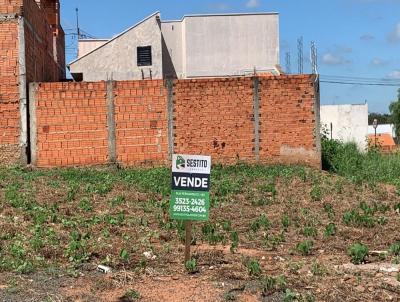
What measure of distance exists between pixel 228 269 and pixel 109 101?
30.9 ft

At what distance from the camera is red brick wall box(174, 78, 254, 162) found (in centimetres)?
1507

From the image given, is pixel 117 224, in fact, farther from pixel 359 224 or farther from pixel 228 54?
pixel 228 54

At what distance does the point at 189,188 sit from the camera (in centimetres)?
634

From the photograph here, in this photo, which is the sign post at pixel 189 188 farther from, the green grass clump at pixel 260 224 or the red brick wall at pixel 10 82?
the red brick wall at pixel 10 82

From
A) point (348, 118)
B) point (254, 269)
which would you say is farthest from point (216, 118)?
point (348, 118)

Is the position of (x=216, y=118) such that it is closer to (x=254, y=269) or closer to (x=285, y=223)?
(x=285, y=223)

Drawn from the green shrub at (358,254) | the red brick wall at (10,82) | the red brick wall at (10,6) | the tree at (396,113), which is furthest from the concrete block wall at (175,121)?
the tree at (396,113)

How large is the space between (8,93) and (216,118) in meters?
5.59

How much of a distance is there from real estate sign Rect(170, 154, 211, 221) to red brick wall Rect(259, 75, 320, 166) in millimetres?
9006

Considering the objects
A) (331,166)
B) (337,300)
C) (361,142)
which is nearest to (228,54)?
(361,142)

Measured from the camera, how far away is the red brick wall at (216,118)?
593 inches

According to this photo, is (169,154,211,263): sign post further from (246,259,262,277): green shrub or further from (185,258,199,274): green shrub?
(246,259,262,277): green shrub

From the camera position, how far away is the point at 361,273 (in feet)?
20.1

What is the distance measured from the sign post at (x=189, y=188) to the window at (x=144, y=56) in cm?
2770
